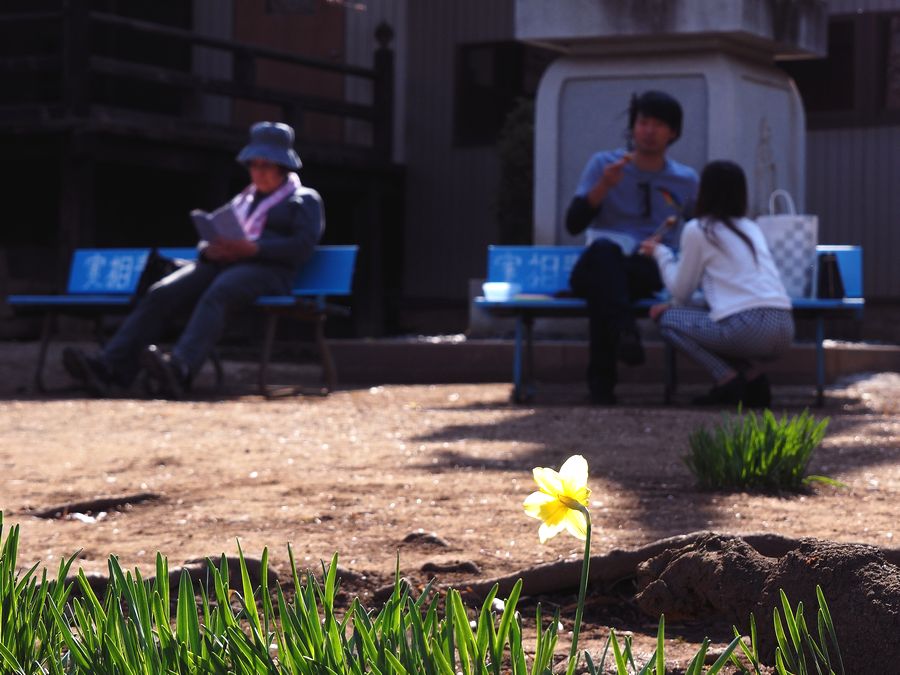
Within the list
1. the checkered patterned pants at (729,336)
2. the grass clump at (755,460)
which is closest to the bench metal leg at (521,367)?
the checkered patterned pants at (729,336)

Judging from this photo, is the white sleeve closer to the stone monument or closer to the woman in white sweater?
the woman in white sweater

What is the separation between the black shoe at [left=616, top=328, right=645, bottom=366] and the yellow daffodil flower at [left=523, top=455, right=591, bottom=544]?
5602 mm

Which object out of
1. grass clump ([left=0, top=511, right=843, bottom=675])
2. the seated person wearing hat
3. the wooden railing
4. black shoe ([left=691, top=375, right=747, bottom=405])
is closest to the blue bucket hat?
the seated person wearing hat

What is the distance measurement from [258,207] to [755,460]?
16.5ft

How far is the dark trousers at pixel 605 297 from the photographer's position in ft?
24.0

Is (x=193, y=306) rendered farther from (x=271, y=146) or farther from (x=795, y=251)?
(x=795, y=251)

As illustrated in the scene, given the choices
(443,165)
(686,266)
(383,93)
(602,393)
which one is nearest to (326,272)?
(602,393)

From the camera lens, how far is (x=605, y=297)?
7324 millimetres

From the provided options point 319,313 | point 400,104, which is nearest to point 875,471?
point 319,313

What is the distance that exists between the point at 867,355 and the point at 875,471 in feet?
16.3

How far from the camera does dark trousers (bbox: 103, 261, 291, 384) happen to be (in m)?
8.27

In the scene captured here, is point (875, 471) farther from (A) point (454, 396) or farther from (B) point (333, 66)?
(B) point (333, 66)

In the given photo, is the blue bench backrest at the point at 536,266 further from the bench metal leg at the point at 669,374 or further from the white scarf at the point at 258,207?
the white scarf at the point at 258,207

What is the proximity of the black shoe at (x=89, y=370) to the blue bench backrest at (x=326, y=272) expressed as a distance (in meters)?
1.21
